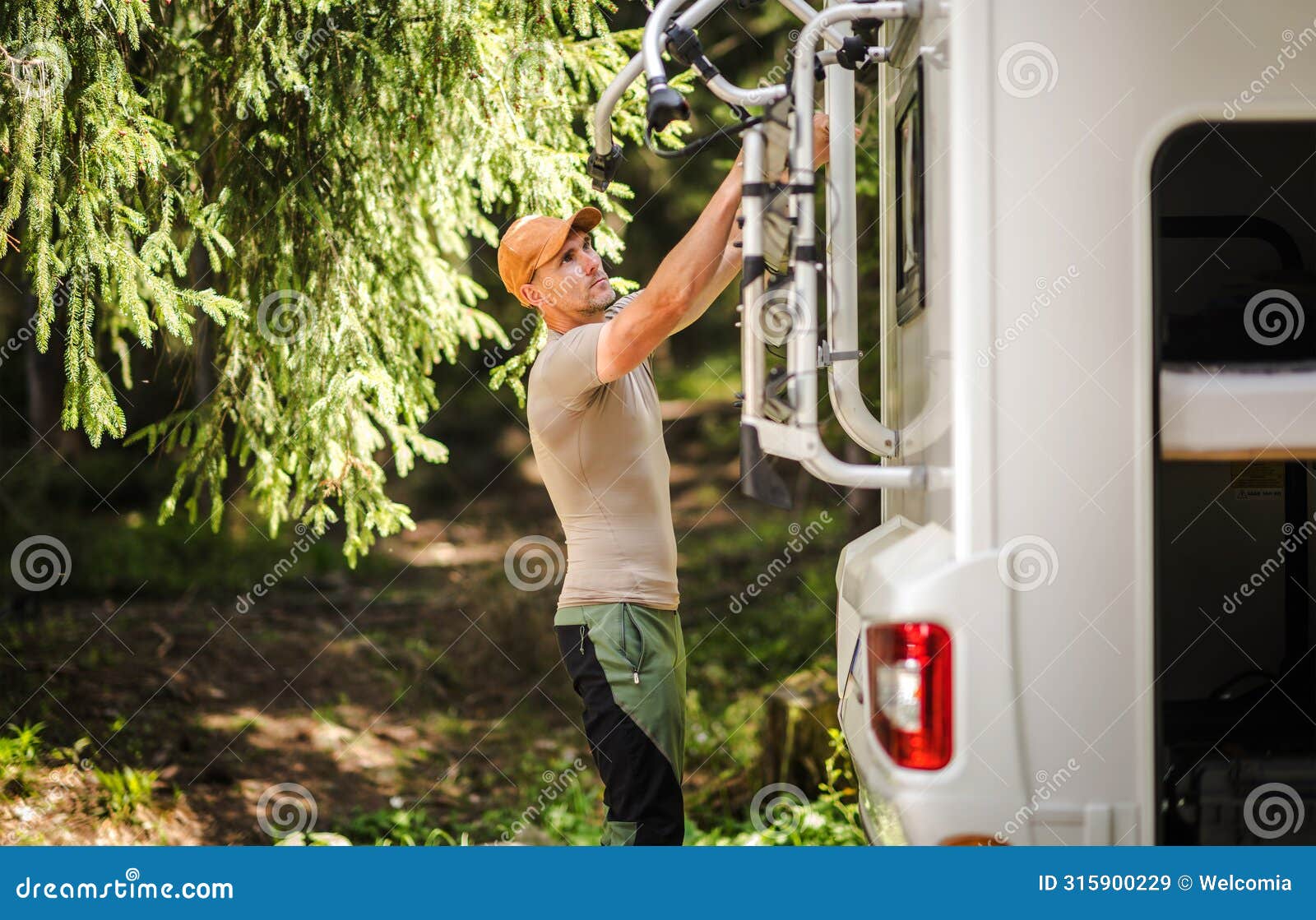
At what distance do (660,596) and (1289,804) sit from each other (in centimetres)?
166

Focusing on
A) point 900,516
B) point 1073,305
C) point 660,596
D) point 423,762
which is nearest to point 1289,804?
point 900,516

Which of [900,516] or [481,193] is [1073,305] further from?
[481,193]

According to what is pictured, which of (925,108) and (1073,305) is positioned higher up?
(925,108)

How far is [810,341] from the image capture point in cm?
236

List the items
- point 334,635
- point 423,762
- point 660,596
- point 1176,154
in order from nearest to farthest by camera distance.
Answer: point 660,596, point 1176,154, point 423,762, point 334,635
